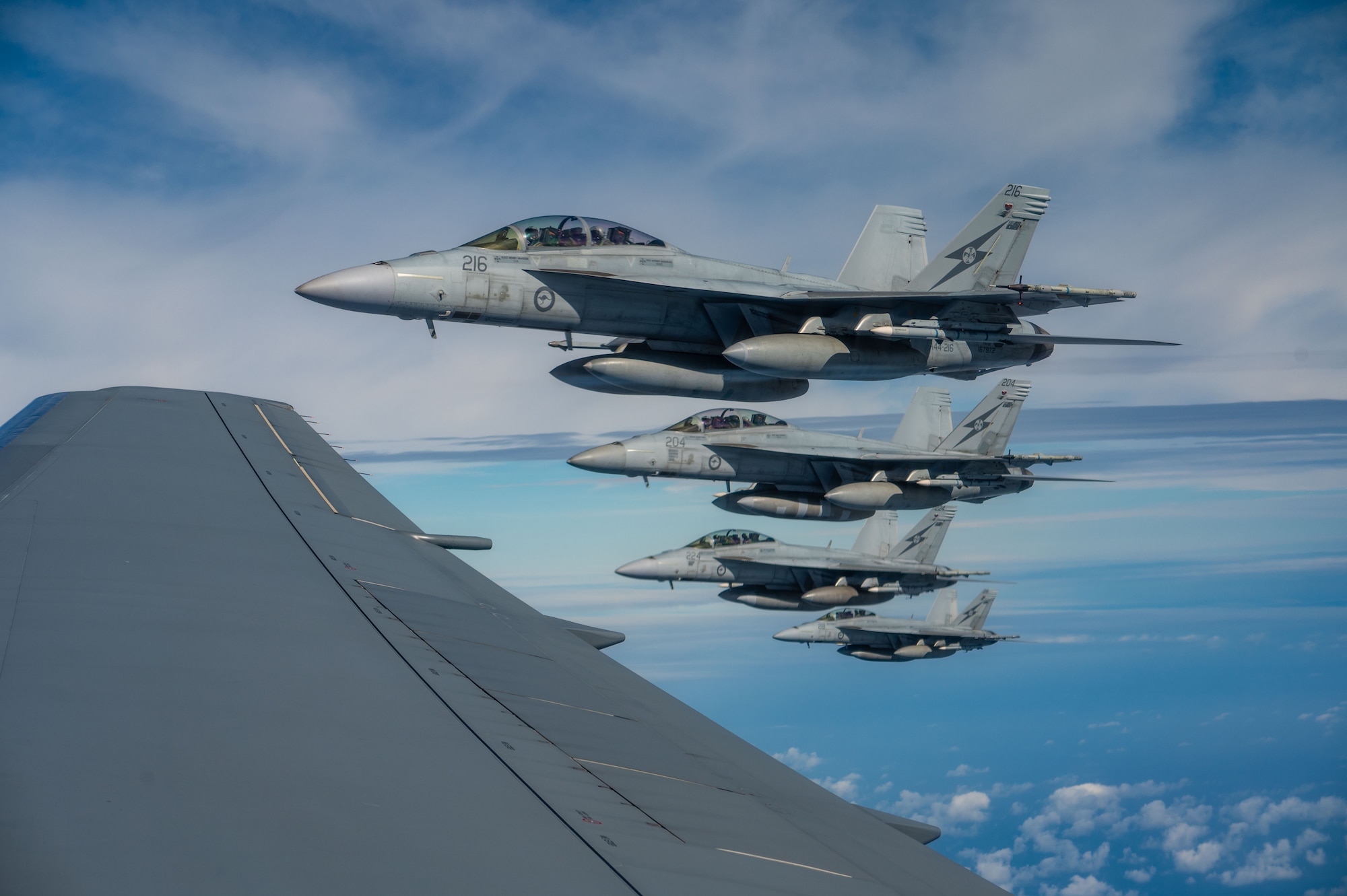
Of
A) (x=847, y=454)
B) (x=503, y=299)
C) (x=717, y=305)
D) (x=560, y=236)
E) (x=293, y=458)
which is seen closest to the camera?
(x=293, y=458)

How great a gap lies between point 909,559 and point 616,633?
35526mm

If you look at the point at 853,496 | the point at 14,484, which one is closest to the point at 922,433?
the point at 853,496

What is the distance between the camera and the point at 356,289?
14398mm

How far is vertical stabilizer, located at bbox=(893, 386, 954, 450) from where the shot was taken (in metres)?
37.7

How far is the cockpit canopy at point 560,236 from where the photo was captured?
1639cm

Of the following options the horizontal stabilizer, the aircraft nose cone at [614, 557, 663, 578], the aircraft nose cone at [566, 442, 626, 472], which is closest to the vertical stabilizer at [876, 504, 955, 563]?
Answer: the horizontal stabilizer

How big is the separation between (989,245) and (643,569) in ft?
55.9

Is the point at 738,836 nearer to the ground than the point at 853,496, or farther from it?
nearer to the ground

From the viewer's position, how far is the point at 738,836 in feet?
9.43

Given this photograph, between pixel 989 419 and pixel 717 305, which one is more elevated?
pixel 989 419

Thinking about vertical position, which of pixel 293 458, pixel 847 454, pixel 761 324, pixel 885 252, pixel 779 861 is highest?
pixel 885 252

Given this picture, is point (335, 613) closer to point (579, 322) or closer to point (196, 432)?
point (196, 432)

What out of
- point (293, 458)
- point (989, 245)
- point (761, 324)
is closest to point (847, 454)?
point (989, 245)

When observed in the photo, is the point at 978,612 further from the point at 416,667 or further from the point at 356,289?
the point at 416,667
